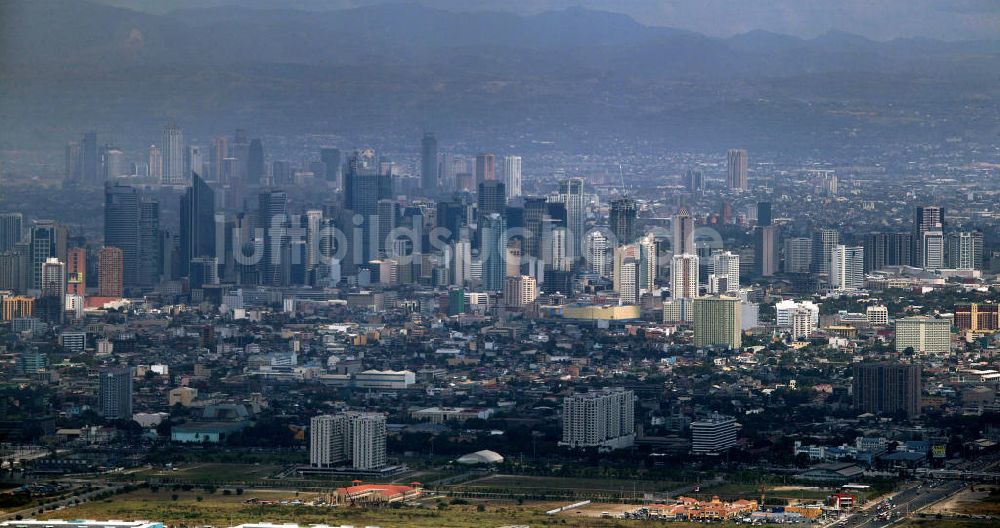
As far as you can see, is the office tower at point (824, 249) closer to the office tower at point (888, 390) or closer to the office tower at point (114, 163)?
the office tower at point (888, 390)

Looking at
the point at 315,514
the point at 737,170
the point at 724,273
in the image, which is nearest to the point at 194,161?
the point at 737,170

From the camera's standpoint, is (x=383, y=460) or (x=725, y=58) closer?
(x=383, y=460)

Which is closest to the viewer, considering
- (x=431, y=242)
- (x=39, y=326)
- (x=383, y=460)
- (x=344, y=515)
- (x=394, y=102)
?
(x=344, y=515)

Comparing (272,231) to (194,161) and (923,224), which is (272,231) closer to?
(194,161)

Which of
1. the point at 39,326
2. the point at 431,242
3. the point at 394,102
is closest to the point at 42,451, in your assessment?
the point at 39,326

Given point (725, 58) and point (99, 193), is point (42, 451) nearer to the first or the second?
point (99, 193)

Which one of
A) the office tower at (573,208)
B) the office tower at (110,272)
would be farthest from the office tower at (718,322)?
the office tower at (110,272)
